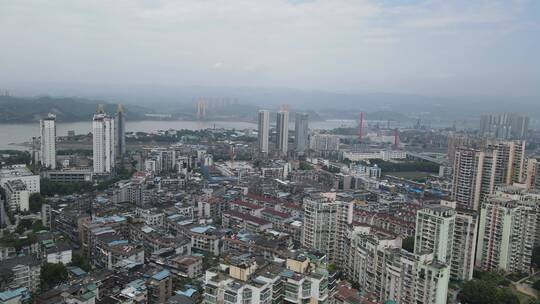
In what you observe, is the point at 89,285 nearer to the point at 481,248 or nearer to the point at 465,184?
the point at 481,248

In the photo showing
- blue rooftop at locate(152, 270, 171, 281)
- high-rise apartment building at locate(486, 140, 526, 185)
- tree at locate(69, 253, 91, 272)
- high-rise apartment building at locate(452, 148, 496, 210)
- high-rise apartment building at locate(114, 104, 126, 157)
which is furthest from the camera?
high-rise apartment building at locate(114, 104, 126, 157)

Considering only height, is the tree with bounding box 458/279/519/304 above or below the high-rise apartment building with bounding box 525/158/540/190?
below

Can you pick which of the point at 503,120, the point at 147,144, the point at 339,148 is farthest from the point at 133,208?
the point at 503,120

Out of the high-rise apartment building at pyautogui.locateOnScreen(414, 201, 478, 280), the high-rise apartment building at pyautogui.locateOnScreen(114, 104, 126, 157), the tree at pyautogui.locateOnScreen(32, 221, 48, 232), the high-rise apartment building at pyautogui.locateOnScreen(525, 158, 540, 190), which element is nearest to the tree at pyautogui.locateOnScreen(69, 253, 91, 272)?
the tree at pyautogui.locateOnScreen(32, 221, 48, 232)

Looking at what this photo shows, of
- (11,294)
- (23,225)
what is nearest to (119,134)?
(23,225)

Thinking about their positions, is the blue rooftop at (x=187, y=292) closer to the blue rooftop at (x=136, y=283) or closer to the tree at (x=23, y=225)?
the blue rooftop at (x=136, y=283)

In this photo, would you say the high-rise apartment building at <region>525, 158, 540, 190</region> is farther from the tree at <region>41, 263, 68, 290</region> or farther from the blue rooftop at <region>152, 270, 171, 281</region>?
the tree at <region>41, 263, 68, 290</region>

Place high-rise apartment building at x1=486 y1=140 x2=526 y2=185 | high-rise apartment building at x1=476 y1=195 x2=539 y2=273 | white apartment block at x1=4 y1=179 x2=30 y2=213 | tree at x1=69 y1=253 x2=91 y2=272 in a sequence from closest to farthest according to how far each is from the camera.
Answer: tree at x1=69 y1=253 x2=91 y2=272 → high-rise apartment building at x1=476 y1=195 x2=539 y2=273 → white apartment block at x1=4 y1=179 x2=30 y2=213 → high-rise apartment building at x1=486 y1=140 x2=526 y2=185
